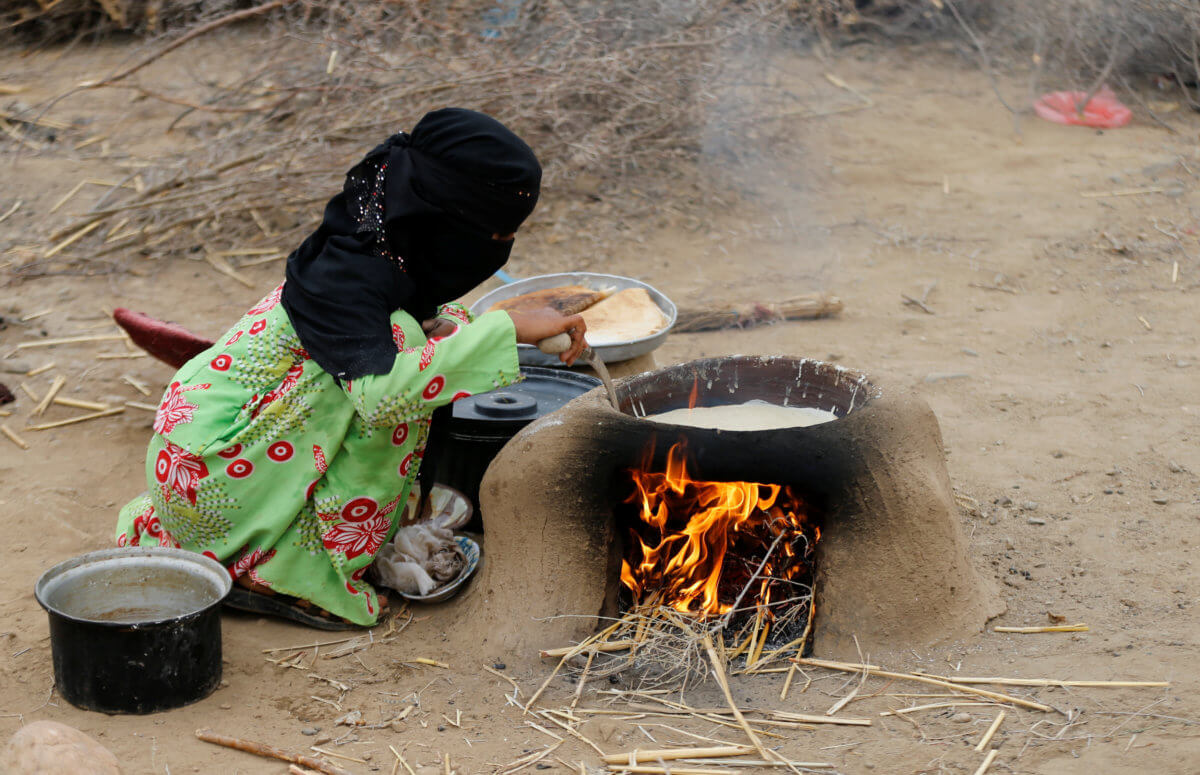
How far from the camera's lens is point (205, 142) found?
7.94 meters

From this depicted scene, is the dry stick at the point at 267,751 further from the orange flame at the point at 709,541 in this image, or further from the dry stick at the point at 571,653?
the orange flame at the point at 709,541

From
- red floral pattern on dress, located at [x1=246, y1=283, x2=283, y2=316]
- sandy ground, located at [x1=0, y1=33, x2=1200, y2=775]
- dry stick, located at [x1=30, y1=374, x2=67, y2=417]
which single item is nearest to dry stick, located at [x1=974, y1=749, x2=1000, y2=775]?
sandy ground, located at [x1=0, y1=33, x2=1200, y2=775]

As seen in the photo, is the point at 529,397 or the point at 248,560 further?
the point at 529,397

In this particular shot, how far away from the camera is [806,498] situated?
308cm

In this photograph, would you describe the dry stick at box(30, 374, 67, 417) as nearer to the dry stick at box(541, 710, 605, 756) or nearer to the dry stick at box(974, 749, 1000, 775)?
the dry stick at box(541, 710, 605, 756)

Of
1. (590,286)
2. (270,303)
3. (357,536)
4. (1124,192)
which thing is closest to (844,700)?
(357,536)

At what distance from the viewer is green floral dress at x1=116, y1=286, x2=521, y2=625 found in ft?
10.0

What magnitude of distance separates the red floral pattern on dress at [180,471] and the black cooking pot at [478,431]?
814 millimetres

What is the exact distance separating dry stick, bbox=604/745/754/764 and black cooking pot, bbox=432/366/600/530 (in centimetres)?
143

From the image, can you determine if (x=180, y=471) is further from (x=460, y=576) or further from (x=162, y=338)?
(x=162, y=338)

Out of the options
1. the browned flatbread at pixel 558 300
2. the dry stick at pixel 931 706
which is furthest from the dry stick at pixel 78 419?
the dry stick at pixel 931 706

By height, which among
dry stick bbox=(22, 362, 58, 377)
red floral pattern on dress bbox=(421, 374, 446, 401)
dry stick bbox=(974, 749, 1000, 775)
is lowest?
dry stick bbox=(22, 362, 58, 377)

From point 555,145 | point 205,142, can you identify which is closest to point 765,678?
point 555,145

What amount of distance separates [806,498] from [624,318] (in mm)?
1703
